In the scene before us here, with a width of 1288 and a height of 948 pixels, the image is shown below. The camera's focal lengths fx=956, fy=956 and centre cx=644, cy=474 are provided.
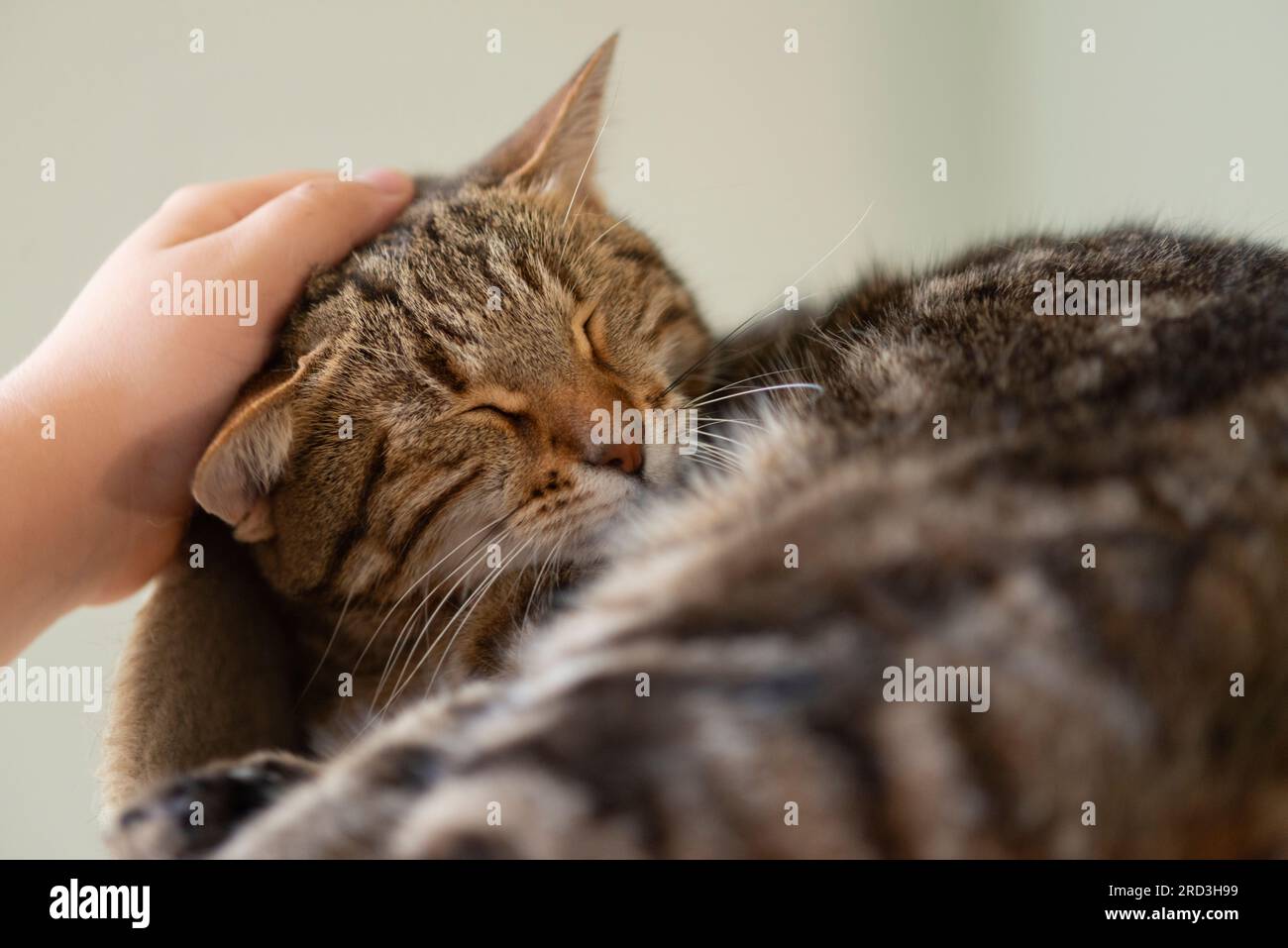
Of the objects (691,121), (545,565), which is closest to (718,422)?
(545,565)

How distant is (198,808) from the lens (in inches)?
28.9

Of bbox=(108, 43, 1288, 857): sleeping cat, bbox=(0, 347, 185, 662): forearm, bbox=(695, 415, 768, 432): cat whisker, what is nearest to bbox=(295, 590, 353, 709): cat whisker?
bbox=(108, 43, 1288, 857): sleeping cat

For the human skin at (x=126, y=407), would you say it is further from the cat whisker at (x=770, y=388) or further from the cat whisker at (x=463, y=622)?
the cat whisker at (x=770, y=388)

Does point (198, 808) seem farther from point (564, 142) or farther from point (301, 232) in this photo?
point (564, 142)

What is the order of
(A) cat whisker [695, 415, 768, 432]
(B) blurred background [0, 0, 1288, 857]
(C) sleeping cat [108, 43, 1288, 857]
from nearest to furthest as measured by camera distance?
(C) sleeping cat [108, 43, 1288, 857] < (A) cat whisker [695, 415, 768, 432] < (B) blurred background [0, 0, 1288, 857]

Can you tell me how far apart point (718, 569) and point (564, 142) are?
0.82 meters

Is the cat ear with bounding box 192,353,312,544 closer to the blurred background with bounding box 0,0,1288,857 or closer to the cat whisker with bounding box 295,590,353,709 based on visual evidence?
the cat whisker with bounding box 295,590,353,709

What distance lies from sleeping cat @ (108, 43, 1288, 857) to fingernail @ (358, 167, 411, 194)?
41mm

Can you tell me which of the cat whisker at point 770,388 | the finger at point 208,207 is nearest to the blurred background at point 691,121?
the cat whisker at point 770,388

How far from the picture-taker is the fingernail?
120 centimetres

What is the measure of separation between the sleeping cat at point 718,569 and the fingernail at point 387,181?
0.04 meters

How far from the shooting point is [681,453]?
3.47 feet

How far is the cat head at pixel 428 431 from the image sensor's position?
996 mm
